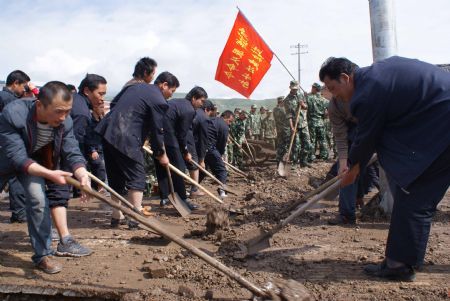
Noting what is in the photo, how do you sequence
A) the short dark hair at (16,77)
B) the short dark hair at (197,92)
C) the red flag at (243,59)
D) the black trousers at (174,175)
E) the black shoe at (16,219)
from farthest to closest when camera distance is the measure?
the red flag at (243,59) < the short dark hair at (197,92) < the black trousers at (174,175) < the short dark hair at (16,77) < the black shoe at (16,219)

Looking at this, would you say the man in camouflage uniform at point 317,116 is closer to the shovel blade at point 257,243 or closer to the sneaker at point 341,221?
the sneaker at point 341,221

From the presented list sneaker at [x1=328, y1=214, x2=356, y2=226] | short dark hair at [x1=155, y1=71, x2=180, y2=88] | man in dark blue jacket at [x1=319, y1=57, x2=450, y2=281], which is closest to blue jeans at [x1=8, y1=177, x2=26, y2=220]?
short dark hair at [x1=155, y1=71, x2=180, y2=88]

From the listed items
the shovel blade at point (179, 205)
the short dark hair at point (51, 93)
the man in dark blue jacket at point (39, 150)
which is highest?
the short dark hair at point (51, 93)

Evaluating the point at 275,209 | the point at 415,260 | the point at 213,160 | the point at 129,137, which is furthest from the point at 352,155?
the point at 213,160

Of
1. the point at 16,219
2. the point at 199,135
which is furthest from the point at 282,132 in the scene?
the point at 16,219

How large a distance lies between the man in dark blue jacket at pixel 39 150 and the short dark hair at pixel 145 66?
4.69ft

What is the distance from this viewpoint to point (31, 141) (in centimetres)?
333

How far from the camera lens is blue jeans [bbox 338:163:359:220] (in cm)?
468

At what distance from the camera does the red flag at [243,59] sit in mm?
9117

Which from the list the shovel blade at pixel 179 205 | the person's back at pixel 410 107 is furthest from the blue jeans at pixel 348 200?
the shovel blade at pixel 179 205

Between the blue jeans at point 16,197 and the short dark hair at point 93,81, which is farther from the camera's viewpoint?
the short dark hair at point 93,81

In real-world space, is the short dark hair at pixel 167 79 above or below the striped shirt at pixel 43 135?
above

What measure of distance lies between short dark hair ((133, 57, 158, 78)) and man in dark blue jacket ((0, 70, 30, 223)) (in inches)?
73.4

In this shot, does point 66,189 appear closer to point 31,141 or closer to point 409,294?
point 31,141
